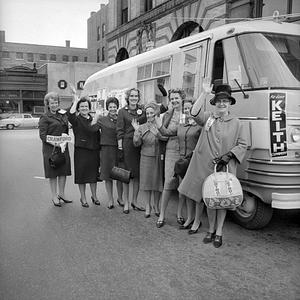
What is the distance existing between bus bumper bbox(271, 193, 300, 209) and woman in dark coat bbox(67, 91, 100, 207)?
3.00 metres

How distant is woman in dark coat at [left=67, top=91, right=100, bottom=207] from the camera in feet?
19.7

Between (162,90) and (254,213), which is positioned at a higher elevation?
(162,90)

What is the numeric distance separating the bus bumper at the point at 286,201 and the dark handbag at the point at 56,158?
135 inches

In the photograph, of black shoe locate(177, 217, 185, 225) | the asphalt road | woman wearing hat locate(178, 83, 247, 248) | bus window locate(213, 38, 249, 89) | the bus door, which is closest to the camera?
the asphalt road

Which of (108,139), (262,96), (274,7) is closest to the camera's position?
(262,96)

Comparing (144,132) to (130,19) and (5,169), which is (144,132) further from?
(130,19)

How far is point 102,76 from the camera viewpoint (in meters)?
12.1

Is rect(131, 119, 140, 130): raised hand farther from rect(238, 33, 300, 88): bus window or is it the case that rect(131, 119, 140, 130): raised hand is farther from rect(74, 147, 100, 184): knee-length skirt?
rect(238, 33, 300, 88): bus window

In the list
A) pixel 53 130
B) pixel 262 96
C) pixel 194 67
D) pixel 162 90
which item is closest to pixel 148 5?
pixel 162 90

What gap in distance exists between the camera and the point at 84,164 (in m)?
6.16

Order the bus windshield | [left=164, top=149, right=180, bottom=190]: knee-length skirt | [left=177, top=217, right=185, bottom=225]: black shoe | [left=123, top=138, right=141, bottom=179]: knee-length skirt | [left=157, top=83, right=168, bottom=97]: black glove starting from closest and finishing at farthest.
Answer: the bus windshield
[left=164, top=149, right=180, bottom=190]: knee-length skirt
[left=177, top=217, right=185, bottom=225]: black shoe
[left=123, top=138, right=141, bottom=179]: knee-length skirt
[left=157, top=83, right=168, bottom=97]: black glove

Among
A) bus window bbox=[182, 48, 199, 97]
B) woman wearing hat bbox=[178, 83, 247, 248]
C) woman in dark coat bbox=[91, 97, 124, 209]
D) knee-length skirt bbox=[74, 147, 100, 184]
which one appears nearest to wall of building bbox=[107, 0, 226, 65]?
bus window bbox=[182, 48, 199, 97]

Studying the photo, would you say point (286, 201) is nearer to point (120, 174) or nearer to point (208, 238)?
point (208, 238)

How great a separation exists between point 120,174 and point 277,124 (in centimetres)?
248
